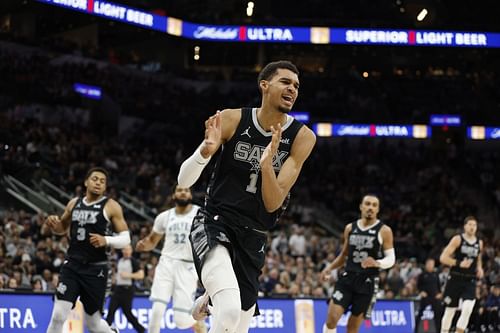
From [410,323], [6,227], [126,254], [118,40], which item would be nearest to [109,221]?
[126,254]

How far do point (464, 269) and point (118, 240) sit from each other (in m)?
7.35

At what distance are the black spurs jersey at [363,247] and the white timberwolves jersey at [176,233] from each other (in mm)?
2274

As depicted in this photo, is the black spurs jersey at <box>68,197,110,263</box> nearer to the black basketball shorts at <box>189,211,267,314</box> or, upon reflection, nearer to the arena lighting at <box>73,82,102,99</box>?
the black basketball shorts at <box>189,211,267,314</box>

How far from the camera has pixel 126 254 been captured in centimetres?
1666

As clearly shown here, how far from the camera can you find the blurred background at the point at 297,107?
87.1 ft

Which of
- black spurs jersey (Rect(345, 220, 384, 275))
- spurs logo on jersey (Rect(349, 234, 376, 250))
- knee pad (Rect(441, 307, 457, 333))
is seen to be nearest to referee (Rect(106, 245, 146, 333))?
black spurs jersey (Rect(345, 220, 384, 275))

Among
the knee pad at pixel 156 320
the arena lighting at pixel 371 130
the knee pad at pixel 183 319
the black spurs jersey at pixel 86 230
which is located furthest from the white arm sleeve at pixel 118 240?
the arena lighting at pixel 371 130

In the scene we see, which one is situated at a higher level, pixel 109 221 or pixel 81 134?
pixel 81 134

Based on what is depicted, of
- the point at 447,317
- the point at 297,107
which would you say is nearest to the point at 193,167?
the point at 447,317

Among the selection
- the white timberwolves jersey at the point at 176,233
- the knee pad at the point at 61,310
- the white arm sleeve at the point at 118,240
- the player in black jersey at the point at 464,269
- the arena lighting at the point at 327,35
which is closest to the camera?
the knee pad at the point at 61,310

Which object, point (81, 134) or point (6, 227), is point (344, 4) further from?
point (6, 227)

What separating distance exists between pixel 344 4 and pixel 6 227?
84.7 ft

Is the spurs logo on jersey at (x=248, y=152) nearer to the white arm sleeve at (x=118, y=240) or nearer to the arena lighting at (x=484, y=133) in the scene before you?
the white arm sleeve at (x=118, y=240)

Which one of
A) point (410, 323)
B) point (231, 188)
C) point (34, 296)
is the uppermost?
point (231, 188)
